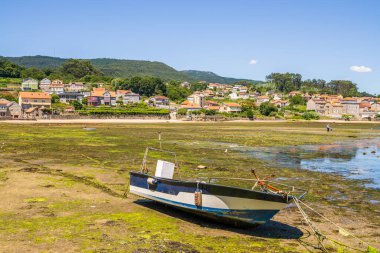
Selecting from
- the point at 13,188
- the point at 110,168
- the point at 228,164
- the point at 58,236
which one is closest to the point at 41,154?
the point at 110,168

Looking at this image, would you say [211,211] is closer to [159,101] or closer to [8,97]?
[8,97]

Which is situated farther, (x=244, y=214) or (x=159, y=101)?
(x=159, y=101)

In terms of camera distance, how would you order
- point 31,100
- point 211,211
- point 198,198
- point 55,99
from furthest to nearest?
point 55,99 → point 31,100 → point 198,198 → point 211,211

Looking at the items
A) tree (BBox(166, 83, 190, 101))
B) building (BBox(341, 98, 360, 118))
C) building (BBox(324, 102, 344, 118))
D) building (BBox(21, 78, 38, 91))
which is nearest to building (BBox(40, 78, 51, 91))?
building (BBox(21, 78, 38, 91))

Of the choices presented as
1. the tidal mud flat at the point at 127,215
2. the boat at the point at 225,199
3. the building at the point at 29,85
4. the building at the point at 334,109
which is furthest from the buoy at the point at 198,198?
the building at the point at 334,109

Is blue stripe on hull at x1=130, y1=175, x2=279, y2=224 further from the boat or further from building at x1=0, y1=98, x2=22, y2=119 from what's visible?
building at x1=0, y1=98, x2=22, y2=119

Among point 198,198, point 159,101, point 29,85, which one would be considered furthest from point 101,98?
point 198,198

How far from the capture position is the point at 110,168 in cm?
2436

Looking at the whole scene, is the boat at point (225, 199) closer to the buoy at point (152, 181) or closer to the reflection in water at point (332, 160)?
the buoy at point (152, 181)

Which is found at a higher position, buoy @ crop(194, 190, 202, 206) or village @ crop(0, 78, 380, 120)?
village @ crop(0, 78, 380, 120)

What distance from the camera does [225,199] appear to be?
1283 cm

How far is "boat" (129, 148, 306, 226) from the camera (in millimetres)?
12195

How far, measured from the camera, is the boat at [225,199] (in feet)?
40.0

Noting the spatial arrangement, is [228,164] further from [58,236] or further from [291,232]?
[58,236]
